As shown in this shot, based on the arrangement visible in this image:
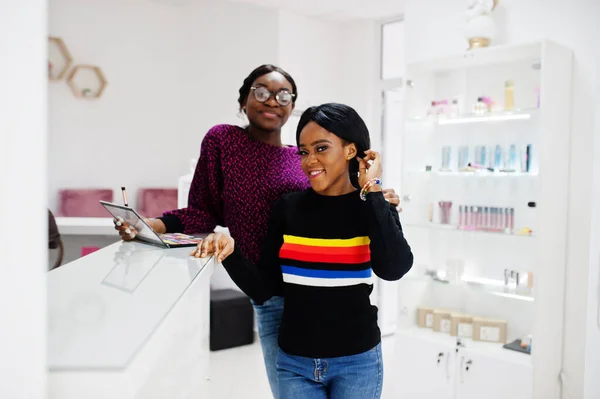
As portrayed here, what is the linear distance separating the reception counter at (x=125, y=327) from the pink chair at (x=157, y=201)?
4.99 m

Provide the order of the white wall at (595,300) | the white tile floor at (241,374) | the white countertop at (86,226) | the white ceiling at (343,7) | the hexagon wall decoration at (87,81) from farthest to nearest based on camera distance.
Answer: the hexagon wall decoration at (87,81) < the white ceiling at (343,7) < the white countertop at (86,226) < the white tile floor at (241,374) < the white wall at (595,300)

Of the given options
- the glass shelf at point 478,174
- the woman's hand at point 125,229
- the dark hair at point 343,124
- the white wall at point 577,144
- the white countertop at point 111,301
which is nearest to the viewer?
the white countertop at point 111,301

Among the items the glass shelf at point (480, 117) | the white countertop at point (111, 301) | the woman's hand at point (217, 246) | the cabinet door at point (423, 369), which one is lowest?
the cabinet door at point (423, 369)

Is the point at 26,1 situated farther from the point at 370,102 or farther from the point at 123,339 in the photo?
the point at 370,102

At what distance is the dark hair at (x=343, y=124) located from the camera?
1662 millimetres

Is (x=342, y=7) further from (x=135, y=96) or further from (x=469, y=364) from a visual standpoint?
(x=469, y=364)

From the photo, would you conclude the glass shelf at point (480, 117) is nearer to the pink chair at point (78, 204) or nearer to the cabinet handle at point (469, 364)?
the cabinet handle at point (469, 364)

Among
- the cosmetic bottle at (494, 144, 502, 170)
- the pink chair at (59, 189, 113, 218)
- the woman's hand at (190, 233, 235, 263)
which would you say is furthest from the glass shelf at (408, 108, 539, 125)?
the pink chair at (59, 189, 113, 218)

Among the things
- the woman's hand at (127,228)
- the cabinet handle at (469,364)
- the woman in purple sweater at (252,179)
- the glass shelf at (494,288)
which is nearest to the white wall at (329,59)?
the glass shelf at (494,288)

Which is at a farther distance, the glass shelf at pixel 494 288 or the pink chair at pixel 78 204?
the pink chair at pixel 78 204

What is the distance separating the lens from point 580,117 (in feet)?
10.5

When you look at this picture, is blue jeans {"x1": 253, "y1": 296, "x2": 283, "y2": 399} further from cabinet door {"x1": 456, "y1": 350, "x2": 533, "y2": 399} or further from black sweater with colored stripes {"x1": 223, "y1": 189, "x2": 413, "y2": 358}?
cabinet door {"x1": 456, "y1": 350, "x2": 533, "y2": 399}

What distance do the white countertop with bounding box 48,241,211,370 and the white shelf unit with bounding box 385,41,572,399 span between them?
228cm

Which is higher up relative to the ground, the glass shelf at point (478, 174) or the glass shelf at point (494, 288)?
the glass shelf at point (478, 174)
